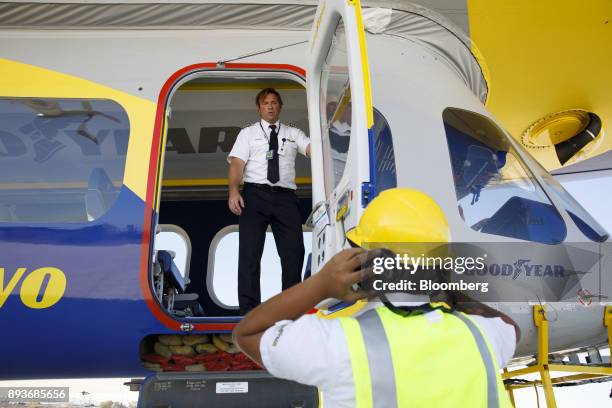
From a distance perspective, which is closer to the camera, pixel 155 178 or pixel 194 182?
pixel 155 178

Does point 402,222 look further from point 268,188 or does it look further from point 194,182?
point 194,182

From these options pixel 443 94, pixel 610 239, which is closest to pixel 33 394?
pixel 443 94

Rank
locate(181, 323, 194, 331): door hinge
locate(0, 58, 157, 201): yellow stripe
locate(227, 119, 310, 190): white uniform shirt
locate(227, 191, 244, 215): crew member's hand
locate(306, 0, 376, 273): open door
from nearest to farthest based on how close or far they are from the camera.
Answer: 1. locate(306, 0, 376, 273): open door
2. locate(181, 323, 194, 331): door hinge
3. locate(0, 58, 157, 201): yellow stripe
4. locate(227, 191, 244, 215): crew member's hand
5. locate(227, 119, 310, 190): white uniform shirt

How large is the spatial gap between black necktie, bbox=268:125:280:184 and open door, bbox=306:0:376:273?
48 cm

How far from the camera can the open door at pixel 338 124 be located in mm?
2457

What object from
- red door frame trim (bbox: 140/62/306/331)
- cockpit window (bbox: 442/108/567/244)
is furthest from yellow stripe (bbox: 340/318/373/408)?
cockpit window (bbox: 442/108/567/244)

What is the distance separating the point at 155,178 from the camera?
3.42 metres

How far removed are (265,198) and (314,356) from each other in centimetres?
260

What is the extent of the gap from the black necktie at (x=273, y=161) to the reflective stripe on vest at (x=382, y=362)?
2.54 metres

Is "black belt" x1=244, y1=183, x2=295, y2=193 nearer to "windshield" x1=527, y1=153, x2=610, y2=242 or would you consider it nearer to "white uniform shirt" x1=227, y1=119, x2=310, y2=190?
"white uniform shirt" x1=227, y1=119, x2=310, y2=190

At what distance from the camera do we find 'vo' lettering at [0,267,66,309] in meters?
3.10

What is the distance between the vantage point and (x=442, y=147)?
3416 mm

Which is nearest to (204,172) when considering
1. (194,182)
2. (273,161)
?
(194,182)

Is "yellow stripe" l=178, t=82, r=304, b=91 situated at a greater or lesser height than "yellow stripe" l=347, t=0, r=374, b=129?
greater
